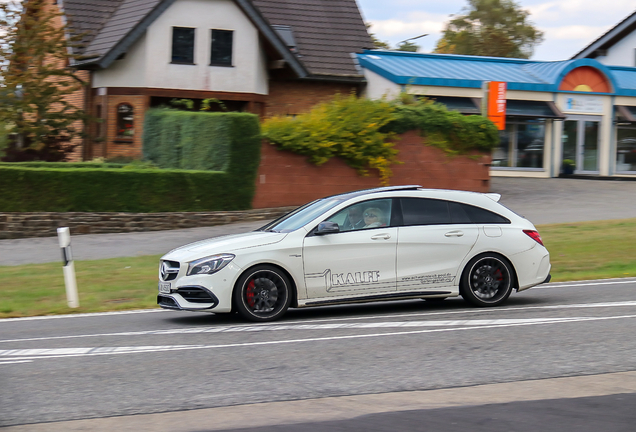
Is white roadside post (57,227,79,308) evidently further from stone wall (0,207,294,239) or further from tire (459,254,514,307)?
stone wall (0,207,294,239)

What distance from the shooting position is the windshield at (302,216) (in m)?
9.70

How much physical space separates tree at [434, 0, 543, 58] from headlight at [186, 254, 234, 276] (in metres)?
61.3

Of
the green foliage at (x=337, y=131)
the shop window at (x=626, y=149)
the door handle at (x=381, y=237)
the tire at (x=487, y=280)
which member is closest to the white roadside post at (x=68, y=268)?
the door handle at (x=381, y=237)

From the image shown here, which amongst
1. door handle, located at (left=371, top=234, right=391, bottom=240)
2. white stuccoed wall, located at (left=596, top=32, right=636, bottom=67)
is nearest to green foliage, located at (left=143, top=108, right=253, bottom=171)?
door handle, located at (left=371, top=234, right=391, bottom=240)

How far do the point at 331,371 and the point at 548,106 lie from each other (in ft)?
94.4

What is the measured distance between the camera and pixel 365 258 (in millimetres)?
9500

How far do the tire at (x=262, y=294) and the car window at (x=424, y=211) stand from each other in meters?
1.70

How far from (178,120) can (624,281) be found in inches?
564

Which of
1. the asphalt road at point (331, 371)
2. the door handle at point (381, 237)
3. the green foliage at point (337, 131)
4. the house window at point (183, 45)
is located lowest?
the asphalt road at point (331, 371)

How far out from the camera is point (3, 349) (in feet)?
26.3

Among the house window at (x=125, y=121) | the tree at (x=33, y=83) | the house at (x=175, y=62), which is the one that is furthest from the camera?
the house window at (x=125, y=121)

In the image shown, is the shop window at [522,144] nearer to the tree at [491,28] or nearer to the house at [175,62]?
the house at [175,62]

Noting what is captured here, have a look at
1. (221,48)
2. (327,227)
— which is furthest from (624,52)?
(327,227)

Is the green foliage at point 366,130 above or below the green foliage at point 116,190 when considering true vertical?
above
